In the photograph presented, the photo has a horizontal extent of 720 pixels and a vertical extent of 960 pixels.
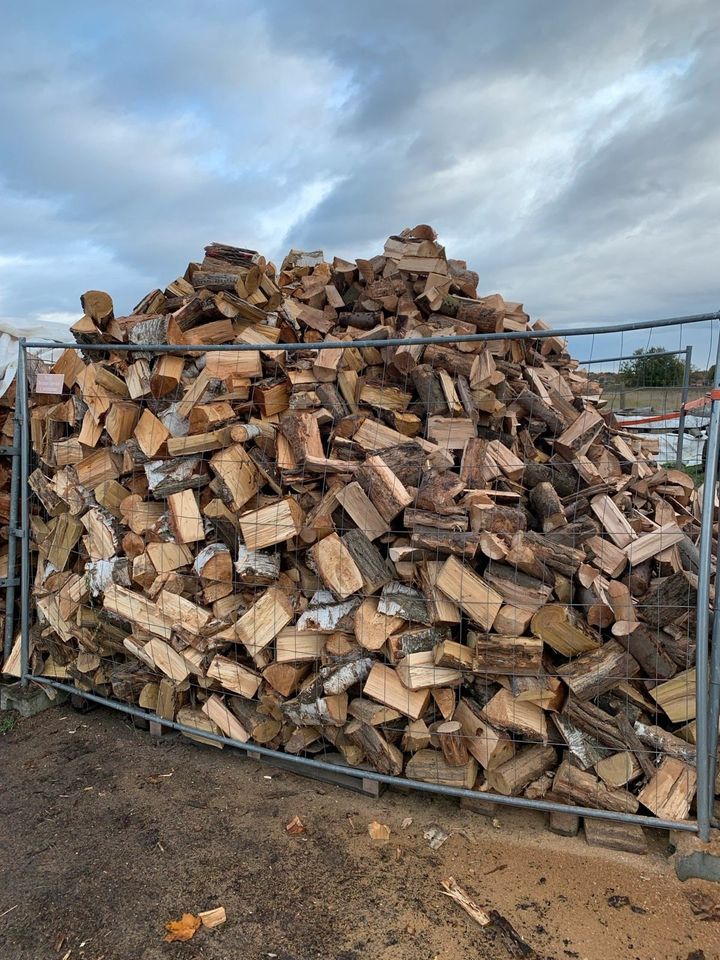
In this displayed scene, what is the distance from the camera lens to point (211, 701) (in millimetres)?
3625

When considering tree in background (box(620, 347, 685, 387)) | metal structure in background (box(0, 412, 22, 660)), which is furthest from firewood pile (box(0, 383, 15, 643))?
tree in background (box(620, 347, 685, 387))

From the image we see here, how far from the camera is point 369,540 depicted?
10.3 ft

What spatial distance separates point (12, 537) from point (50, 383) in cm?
120

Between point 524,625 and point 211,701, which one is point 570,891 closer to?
point 524,625

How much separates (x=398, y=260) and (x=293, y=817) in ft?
11.6

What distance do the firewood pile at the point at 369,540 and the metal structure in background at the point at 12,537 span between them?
16 centimetres

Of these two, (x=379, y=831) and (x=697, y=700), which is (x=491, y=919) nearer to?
(x=379, y=831)

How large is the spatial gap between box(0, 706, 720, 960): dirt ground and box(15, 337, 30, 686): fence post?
4.14 ft

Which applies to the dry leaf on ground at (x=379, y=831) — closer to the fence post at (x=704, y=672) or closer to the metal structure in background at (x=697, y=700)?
the metal structure in background at (x=697, y=700)

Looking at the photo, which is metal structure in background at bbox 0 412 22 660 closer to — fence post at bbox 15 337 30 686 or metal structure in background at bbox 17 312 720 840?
fence post at bbox 15 337 30 686

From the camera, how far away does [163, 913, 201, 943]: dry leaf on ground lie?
7.97ft

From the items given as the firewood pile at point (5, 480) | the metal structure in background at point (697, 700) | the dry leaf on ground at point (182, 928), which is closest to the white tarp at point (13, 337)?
the firewood pile at point (5, 480)

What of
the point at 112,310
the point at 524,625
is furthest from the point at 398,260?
the point at 524,625

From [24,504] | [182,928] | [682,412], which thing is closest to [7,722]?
[24,504]
